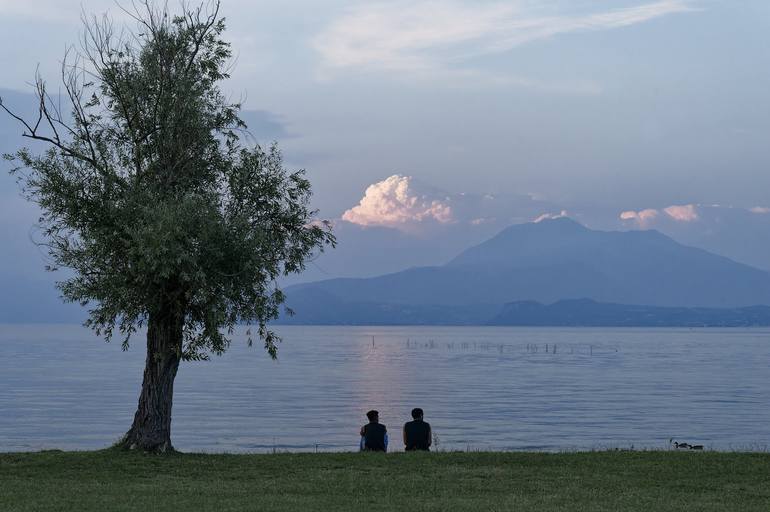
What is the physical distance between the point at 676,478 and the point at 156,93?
1962 centimetres

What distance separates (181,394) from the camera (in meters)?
101

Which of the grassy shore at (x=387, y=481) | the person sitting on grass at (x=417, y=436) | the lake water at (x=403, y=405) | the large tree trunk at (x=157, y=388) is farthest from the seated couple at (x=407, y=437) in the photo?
the lake water at (x=403, y=405)

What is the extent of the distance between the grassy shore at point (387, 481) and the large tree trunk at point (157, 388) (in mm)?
1038

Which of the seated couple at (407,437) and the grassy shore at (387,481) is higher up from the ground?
the seated couple at (407,437)

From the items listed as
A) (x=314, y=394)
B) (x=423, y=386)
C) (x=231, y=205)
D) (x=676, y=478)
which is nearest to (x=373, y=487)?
(x=676, y=478)

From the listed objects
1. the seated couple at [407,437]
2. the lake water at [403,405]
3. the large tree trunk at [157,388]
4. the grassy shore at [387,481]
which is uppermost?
the large tree trunk at [157,388]

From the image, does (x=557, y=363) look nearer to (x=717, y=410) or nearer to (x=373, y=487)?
(x=717, y=410)

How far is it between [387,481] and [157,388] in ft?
34.2

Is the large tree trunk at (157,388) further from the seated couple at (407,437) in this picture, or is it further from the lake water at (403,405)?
the lake water at (403,405)

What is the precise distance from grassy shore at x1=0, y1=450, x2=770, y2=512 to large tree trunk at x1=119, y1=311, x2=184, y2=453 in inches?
40.9

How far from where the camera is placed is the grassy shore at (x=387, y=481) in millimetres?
22000

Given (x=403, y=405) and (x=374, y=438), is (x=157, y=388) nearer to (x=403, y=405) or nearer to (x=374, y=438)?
(x=374, y=438)

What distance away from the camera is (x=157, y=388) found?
107 ft

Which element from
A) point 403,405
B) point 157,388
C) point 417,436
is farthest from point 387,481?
point 403,405
